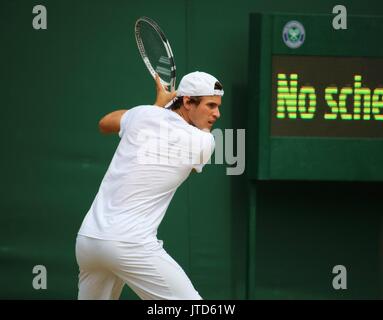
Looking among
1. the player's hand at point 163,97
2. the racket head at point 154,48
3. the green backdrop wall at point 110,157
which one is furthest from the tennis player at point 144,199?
the green backdrop wall at point 110,157

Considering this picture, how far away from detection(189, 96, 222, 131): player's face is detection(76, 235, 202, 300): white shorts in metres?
0.58

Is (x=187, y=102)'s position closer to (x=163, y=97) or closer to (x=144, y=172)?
(x=163, y=97)

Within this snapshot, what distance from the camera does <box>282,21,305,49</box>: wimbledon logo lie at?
221 inches

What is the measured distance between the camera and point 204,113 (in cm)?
425

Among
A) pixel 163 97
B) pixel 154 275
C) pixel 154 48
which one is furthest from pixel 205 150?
pixel 154 48

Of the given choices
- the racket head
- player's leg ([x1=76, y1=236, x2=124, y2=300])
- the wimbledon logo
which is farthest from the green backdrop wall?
player's leg ([x1=76, y1=236, x2=124, y2=300])

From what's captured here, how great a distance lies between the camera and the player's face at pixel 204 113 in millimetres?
4250

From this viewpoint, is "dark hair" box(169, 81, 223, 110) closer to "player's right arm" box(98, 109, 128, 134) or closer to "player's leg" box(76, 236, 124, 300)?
"player's right arm" box(98, 109, 128, 134)

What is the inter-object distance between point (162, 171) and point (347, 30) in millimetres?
2077

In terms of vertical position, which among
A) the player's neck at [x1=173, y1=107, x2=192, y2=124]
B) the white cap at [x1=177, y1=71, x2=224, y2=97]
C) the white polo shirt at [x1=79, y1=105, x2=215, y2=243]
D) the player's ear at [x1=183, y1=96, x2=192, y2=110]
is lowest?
the white polo shirt at [x1=79, y1=105, x2=215, y2=243]

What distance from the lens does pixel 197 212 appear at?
20.1 feet

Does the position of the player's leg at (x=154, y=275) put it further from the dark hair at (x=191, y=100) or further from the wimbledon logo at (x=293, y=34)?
the wimbledon logo at (x=293, y=34)

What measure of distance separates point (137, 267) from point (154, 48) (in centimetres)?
156

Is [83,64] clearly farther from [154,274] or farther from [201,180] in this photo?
[154,274]
